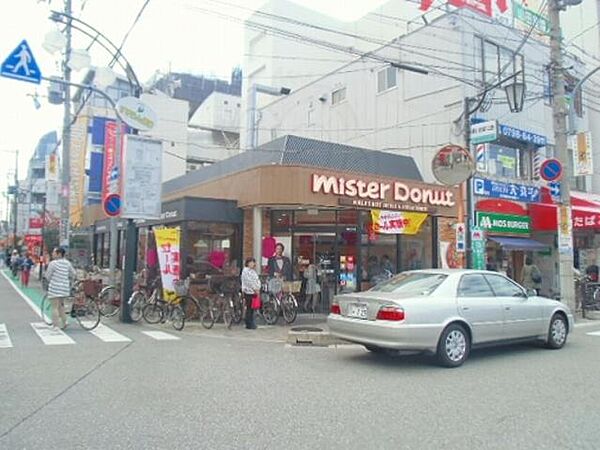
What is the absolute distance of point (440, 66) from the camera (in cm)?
1908

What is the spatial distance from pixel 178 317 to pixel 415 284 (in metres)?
6.04

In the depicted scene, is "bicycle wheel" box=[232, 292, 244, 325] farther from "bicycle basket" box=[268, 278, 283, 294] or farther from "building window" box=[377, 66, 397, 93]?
"building window" box=[377, 66, 397, 93]

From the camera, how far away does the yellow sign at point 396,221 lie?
15102 mm

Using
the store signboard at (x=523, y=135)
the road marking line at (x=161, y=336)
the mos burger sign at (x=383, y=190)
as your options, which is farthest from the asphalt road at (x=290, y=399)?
the store signboard at (x=523, y=135)

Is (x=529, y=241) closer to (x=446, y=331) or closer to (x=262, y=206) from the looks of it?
(x=262, y=206)

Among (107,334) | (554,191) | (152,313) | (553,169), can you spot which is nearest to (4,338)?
(107,334)

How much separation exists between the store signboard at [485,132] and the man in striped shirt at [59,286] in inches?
407

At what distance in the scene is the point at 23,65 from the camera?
1130 cm

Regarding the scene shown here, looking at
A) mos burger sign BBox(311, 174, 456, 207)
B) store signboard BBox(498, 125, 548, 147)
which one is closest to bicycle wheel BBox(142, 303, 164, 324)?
mos burger sign BBox(311, 174, 456, 207)

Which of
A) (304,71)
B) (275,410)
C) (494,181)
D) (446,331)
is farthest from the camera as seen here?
(304,71)

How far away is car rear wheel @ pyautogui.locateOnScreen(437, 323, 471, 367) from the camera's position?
25.3 feet

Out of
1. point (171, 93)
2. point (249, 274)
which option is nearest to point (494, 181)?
point (249, 274)

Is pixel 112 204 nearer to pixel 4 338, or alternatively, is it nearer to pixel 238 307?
pixel 238 307

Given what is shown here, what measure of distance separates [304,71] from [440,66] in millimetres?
16400
